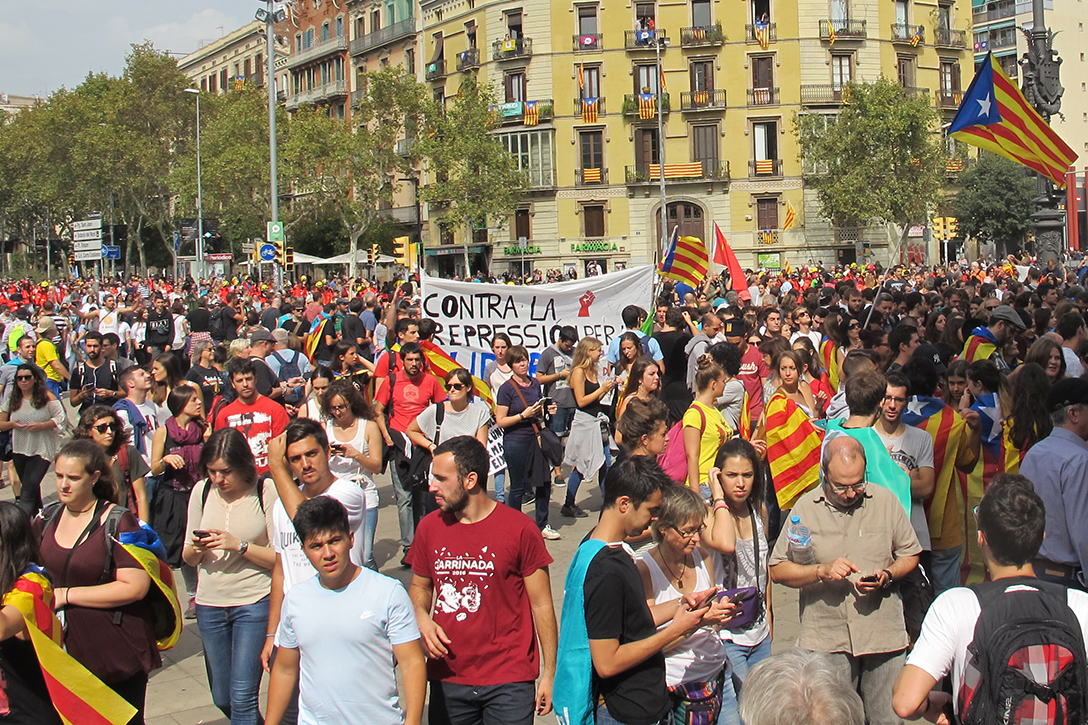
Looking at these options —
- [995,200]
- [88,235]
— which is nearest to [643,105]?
[995,200]

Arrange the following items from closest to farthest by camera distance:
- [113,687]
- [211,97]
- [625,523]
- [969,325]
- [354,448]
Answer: [625,523]
[113,687]
[354,448]
[969,325]
[211,97]

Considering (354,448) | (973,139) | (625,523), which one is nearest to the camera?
(625,523)

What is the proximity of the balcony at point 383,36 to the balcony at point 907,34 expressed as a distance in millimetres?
24645

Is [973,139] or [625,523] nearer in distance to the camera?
[625,523]

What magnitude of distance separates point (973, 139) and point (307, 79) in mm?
62803

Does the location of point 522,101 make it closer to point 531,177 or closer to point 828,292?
point 531,177

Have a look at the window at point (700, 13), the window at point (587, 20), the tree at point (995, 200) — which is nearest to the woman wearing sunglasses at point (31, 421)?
the window at point (587, 20)

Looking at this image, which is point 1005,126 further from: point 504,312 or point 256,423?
point 256,423

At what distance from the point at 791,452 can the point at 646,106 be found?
150ft

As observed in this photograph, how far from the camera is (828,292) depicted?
50.9ft

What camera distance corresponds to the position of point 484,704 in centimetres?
405

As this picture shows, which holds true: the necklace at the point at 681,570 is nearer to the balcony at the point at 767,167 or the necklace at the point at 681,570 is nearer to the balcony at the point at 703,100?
the balcony at the point at 767,167

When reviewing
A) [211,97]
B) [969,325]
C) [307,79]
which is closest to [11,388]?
[969,325]

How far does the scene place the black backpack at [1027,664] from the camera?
2.90 m
